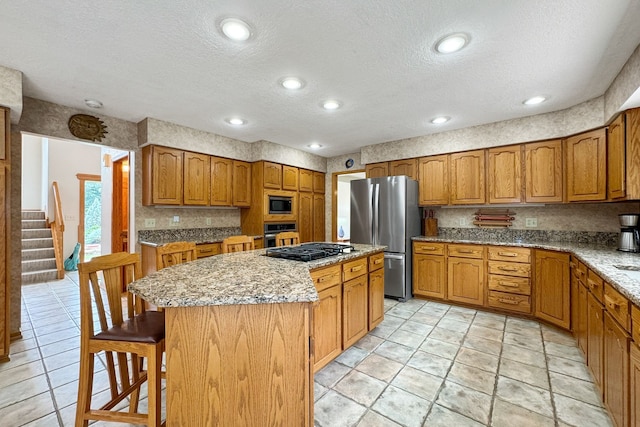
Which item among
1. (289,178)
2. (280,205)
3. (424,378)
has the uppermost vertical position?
(289,178)

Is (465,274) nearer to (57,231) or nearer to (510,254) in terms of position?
(510,254)

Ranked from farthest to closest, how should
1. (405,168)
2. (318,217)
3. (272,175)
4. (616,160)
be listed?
1. (318,217)
2. (272,175)
3. (405,168)
4. (616,160)

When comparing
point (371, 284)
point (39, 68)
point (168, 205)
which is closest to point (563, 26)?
point (371, 284)

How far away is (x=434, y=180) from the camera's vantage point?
3.99 metres

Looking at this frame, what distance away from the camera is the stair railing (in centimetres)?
509

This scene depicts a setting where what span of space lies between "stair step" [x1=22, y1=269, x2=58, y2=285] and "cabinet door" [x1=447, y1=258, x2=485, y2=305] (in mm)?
6810

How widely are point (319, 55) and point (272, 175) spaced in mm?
2681

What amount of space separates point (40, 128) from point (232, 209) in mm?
2461

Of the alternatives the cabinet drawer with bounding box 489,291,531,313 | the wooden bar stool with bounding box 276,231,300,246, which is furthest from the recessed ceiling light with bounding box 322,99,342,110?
the cabinet drawer with bounding box 489,291,531,313

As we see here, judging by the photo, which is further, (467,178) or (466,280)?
(467,178)

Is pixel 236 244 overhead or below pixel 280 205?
below

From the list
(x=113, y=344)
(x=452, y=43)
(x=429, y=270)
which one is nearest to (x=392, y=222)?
(x=429, y=270)

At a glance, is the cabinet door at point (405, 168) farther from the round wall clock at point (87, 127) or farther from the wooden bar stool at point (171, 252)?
the round wall clock at point (87, 127)

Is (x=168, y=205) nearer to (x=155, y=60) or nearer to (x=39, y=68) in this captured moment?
(x=39, y=68)
